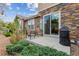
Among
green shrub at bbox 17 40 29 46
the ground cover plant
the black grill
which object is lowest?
the ground cover plant

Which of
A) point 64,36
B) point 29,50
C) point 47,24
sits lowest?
point 29,50

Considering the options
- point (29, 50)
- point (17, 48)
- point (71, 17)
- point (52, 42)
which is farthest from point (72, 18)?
point (17, 48)

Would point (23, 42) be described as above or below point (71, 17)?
below

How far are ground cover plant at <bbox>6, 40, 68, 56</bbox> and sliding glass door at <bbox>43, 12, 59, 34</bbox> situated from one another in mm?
203

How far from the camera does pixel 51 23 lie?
2027mm

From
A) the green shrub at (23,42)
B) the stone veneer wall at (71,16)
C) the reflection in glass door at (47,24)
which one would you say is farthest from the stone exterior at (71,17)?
the green shrub at (23,42)

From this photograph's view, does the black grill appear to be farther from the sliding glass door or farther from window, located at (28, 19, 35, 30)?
window, located at (28, 19, 35, 30)

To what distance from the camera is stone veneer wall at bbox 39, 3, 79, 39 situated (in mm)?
1957

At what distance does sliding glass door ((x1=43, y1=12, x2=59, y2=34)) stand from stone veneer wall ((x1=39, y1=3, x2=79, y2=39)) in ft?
0.23

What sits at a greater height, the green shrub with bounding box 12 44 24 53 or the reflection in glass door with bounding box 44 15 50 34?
the reflection in glass door with bounding box 44 15 50 34

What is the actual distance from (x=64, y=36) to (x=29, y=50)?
43 centimetres

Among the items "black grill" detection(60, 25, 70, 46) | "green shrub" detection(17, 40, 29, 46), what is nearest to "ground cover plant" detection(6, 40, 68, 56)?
"green shrub" detection(17, 40, 29, 46)

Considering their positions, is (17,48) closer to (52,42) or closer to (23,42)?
(23,42)

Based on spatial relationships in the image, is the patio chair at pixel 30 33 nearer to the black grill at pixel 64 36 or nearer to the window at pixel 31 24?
the window at pixel 31 24
